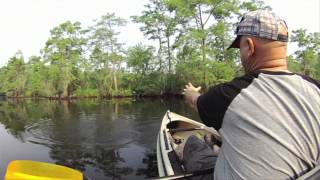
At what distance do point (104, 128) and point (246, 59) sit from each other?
10.8 meters

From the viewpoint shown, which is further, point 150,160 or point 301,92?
point 150,160

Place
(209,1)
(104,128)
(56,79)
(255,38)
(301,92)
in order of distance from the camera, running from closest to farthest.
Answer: (301,92)
(255,38)
(104,128)
(209,1)
(56,79)

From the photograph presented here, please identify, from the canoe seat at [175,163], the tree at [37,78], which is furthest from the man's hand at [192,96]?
the tree at [37,78]

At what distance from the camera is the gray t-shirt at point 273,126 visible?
1570 millimetres

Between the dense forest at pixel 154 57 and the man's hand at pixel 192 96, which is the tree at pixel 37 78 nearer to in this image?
the dense forest at pixel 154 57

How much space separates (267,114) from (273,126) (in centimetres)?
6

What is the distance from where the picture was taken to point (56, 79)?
48.0m

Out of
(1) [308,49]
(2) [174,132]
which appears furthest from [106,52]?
(2) [174,132]

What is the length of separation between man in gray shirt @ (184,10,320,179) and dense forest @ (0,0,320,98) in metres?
30.6

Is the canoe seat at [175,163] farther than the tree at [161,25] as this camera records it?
No

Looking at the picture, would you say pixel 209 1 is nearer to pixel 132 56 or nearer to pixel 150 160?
pixel 132 56

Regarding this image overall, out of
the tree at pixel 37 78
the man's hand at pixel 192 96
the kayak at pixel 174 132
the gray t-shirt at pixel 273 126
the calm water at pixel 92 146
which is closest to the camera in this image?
the gray t-shirt at pixel 273 126

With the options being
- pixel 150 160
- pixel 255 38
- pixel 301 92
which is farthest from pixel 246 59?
pixel 150 160

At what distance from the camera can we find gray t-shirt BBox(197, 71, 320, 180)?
1.57 m
